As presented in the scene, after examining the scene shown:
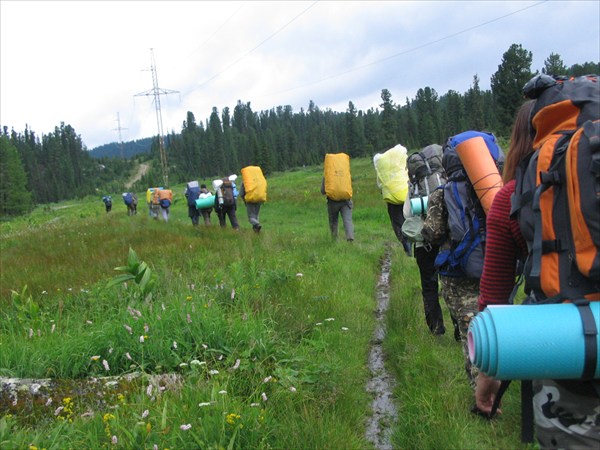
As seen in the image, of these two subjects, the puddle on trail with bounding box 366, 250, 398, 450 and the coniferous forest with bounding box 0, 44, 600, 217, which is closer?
the puddle on trail with bounding box 366, 250, 398, 450

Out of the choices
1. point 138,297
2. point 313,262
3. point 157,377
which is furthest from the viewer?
point 313,262

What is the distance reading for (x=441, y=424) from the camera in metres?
2.93

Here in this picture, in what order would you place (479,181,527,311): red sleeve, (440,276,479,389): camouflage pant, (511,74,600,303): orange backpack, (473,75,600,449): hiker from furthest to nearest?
1. (440,276,479,389): camouflage pant
2. (479,181,527,311): red sleeve
3. (473,75,600,449): hiker
4. (511,74,600,303): orange backpack

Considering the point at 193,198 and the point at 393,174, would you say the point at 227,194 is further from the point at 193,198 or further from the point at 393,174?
the point at 393,174

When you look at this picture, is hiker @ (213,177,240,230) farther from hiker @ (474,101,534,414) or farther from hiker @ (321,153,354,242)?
hiker @ (474,101,534,414)

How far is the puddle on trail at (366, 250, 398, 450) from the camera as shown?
3.11 meters

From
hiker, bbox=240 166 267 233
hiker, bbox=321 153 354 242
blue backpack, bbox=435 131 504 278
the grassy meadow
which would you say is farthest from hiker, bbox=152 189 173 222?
blue backpack, bbox=435 131 504 278

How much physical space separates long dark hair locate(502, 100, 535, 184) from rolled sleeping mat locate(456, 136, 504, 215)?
31.3 inches

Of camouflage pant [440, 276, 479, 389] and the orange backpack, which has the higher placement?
the orange backpack

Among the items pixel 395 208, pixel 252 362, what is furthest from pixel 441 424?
pixel 395 208

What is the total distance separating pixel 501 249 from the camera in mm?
1991

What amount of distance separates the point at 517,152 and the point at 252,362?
2461mm

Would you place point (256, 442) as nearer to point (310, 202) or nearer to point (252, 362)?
point (252, 362)

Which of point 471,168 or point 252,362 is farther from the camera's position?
point 252,362
